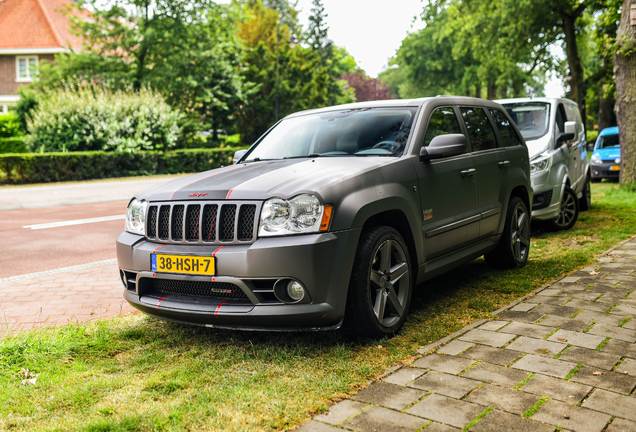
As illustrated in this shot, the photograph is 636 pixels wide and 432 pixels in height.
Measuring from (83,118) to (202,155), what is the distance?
18.7 ft

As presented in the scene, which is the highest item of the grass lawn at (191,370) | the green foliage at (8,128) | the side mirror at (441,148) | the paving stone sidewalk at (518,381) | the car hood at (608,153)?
the green foliage at (8,128)

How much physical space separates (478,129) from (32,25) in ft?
145

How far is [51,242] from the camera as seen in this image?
29.6 feet

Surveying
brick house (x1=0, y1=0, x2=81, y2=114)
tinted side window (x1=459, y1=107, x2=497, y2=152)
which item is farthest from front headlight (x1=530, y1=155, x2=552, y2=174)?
brick house (x1=0, y1=0, x2=81, y2=114)

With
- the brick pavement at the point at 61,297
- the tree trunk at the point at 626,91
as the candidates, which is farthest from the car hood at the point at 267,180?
the tree trunk at the point at 626,91

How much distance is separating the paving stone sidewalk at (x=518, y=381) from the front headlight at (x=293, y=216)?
40.1 inches

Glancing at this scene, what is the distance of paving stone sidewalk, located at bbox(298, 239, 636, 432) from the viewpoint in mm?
2893

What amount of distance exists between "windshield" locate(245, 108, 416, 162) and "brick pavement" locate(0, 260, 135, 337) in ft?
6.42

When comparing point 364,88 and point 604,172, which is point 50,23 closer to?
point 604,172

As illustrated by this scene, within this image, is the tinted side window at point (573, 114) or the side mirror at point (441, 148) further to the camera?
the tinted side window at point (573, 114)

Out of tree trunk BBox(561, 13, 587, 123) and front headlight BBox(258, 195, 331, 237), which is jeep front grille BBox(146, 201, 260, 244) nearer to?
front headlight BBox(258, 195, 331, 237)

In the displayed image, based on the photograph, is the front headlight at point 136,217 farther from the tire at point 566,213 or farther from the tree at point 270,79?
the tree at point 270,79

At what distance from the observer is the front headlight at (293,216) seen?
3695 millimetres

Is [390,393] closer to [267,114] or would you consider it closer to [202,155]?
[202,155]
